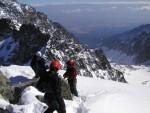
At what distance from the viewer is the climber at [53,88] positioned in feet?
43.5

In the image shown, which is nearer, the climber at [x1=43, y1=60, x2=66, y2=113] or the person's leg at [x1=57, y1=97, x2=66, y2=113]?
the climber at [x1=43, y1=60, x2=66, y2=113]

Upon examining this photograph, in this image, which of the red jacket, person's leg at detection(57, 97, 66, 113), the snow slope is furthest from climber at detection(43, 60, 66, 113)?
the red jacket

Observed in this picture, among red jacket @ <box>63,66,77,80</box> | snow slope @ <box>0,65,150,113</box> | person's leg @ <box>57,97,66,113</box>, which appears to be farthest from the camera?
red jacket @ <box>63,66,77,80</box>

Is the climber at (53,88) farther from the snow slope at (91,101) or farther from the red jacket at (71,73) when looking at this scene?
the red jacket at (71,73)

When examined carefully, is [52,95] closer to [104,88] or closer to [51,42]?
[104,88]

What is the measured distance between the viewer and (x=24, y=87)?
17141mm

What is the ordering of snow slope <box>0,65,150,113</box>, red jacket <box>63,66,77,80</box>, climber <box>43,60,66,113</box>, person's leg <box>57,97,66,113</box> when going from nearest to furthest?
climber <box>43,60,66,113</box> → person's leg <box>57,97,66,113</box> → snow slope <box>0,65,150,113</box> → red jacket <box>63,66,77,80</box>

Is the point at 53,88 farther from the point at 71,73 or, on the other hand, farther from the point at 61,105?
the point at 71,73

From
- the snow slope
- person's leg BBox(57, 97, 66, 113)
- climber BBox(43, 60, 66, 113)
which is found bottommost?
the snow slope

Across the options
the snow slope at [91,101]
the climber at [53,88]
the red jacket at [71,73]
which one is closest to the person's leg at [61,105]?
the climber at [53,88]

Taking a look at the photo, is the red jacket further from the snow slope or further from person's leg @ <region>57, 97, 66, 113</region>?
person's leg @ <region>57, 97, 66, 113</region>

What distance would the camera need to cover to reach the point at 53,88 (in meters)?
13.4

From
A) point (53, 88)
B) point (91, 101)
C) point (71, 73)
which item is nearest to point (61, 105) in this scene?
point (53, 88)

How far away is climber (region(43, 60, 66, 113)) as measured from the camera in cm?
1327
